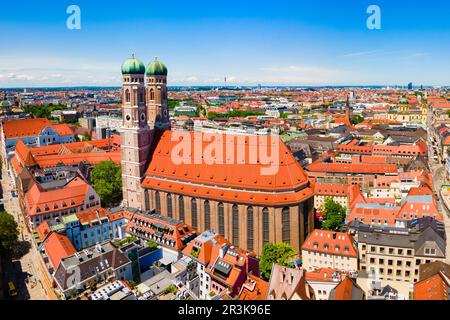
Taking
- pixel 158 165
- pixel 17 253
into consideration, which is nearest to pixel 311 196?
pixel 158 165

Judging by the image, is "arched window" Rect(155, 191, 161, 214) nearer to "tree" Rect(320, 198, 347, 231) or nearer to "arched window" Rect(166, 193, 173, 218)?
"arched window" Rect(166, 193, 173, 218)

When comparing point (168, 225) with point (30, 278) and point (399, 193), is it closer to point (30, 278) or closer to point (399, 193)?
point (30, 278)

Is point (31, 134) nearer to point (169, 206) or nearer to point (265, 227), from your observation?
point (169, 206)

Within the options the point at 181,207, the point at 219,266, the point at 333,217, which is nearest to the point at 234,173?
the point at 181,207

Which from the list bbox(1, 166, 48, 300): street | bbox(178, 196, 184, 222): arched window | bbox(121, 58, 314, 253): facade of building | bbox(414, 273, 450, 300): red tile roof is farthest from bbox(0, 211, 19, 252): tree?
bbox(414, 273, 450, 300): red tile roof

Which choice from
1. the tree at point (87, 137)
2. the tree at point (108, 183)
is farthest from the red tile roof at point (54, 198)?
the tree at point (87, 137)

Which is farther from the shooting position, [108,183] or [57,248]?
[108,183]
